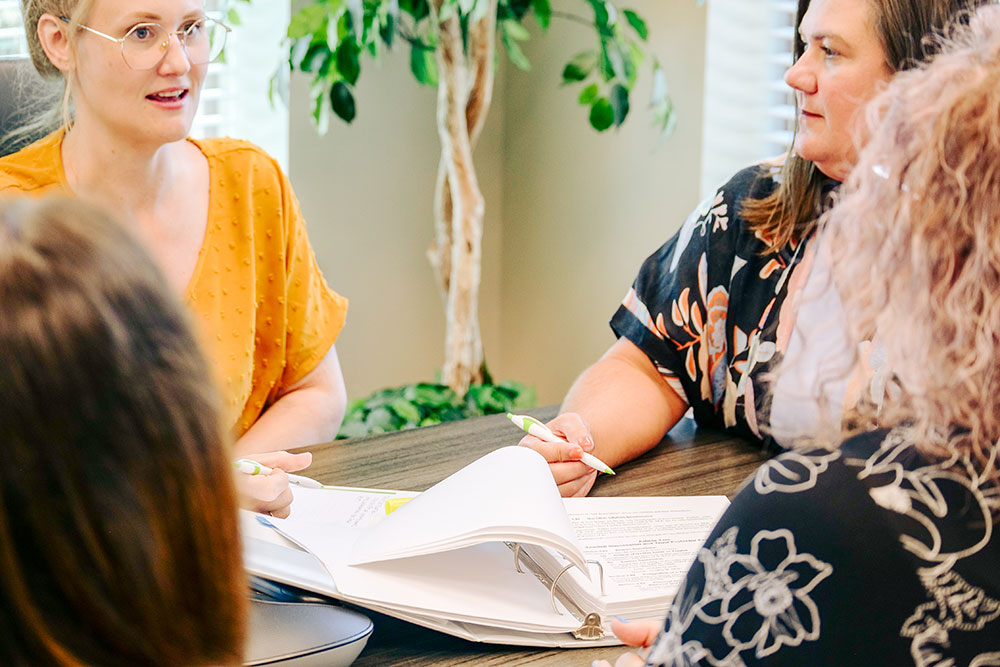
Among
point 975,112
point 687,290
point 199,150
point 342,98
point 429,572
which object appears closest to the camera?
point 975,112

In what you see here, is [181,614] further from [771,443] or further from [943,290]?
[771,443]

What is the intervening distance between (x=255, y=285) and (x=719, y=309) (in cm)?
68

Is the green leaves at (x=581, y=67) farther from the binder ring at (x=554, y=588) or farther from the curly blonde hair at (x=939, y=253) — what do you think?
the curly blonde hair at (x=939, y=253)

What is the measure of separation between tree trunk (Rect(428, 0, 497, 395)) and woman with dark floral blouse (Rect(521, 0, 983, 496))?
1047 mm

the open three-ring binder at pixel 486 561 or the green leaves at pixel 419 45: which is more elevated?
the green leaves at pixel 419 45

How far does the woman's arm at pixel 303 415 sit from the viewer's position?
1408 mm

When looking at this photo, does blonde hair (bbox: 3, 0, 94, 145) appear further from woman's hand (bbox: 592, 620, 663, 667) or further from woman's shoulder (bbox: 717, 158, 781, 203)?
woman's hand (bbox: 592, 620, 663, 667)

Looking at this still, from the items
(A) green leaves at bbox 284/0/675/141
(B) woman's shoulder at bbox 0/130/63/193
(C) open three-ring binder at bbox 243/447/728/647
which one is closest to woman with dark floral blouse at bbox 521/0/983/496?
(C) open three-ring binder at bbox 243/447/728/647

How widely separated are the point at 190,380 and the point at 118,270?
0.06m

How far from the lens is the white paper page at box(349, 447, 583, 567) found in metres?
0.83

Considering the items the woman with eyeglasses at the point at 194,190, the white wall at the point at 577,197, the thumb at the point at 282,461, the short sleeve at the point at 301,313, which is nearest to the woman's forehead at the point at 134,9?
the woman with eyeglasses at the point at 194,190

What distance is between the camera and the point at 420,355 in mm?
3082

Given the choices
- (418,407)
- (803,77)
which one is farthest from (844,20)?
(418,407)

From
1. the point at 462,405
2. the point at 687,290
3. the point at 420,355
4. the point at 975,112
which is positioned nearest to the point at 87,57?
the point at 687,290
